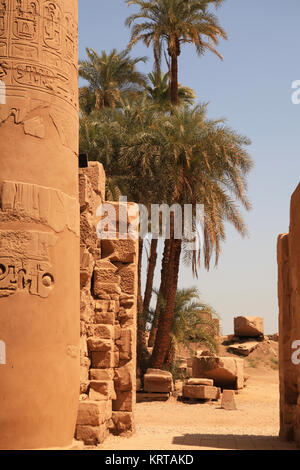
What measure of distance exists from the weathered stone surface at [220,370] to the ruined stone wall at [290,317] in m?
8.42

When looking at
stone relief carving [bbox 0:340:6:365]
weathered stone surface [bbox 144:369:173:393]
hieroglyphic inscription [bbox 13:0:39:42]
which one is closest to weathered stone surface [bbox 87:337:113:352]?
stone relief carving [bbox 0:340:6:365]

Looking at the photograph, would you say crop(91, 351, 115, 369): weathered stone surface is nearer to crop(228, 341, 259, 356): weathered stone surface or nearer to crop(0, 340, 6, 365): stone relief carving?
crop(0, 340, 6, 365): stone relief carving

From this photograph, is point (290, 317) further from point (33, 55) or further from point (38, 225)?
point (33, 55)

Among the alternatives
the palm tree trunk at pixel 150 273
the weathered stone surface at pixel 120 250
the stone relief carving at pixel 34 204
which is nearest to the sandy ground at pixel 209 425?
the weathered stone surface at pixel 120 250

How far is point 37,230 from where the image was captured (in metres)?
4.97

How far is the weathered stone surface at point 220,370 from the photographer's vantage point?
1689cm

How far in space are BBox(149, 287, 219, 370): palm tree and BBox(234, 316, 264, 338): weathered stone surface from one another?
777 cm

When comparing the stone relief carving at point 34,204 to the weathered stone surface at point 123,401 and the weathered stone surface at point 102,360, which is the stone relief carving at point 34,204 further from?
the weathered stone surface at point 123,401

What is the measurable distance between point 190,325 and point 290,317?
9102 millimetres

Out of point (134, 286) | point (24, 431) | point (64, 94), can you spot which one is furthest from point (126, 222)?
point (24, 431)

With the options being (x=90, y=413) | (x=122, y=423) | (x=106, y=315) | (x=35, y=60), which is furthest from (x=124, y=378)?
(x=35, y=60)

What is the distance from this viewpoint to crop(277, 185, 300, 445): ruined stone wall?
25.0ft

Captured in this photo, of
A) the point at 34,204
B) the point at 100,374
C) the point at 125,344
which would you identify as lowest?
the point at 100,374

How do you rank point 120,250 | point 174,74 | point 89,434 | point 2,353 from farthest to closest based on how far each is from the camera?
1. point 174,74
2. point 120,250
3. point 89,434
4. point 2,353
